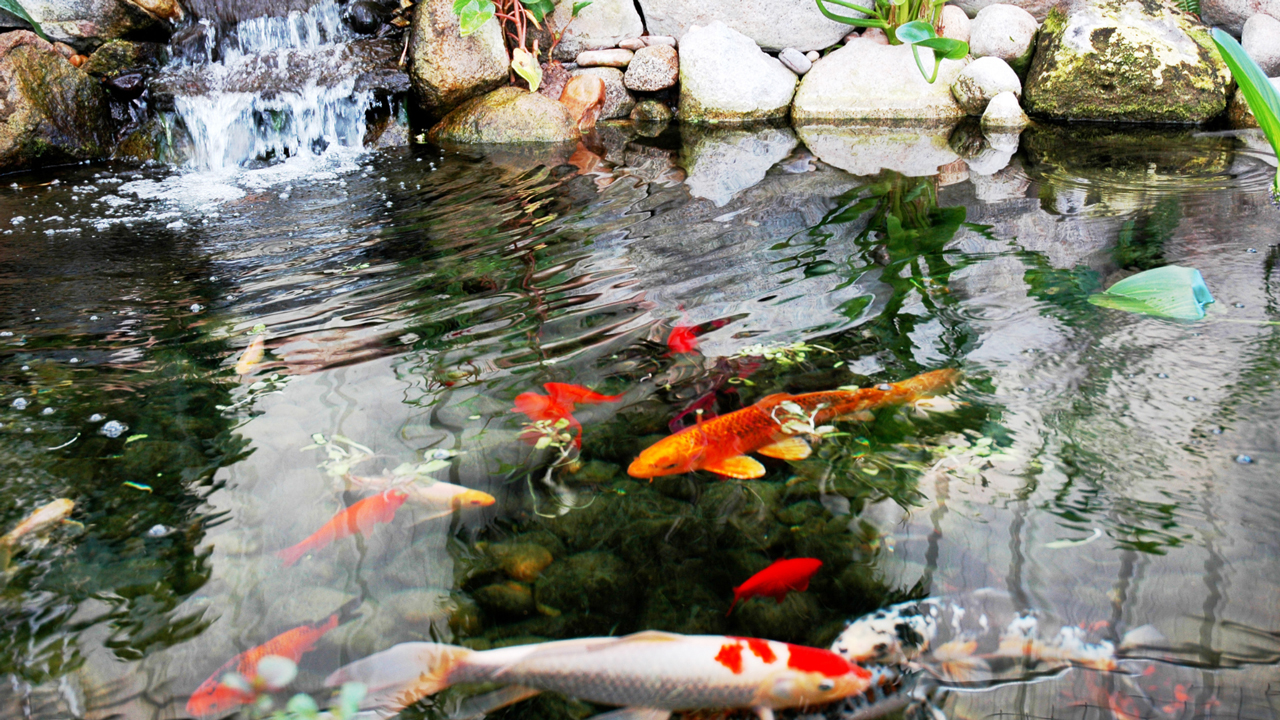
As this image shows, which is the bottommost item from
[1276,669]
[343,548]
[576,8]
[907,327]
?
[1276,669]

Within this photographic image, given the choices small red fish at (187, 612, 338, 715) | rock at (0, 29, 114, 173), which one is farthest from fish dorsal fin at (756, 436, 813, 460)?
rock at (0, 29, 114, 173)

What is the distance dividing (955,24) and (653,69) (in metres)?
2.69

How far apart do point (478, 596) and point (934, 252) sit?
222cm

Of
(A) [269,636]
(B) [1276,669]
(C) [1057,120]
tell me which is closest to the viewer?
(B) [1276,669]

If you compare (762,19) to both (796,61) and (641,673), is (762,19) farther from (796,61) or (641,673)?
(641,673)

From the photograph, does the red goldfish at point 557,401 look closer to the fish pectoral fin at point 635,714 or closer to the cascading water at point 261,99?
the fish pectoral fin at point 635,714

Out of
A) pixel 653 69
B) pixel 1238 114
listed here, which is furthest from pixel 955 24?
pixel 653 69

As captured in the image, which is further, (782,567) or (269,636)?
(782,567)

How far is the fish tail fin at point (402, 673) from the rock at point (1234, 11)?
7.96 m

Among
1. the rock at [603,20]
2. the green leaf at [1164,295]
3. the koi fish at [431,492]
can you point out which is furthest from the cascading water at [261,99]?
the green leaf at [1164,295]

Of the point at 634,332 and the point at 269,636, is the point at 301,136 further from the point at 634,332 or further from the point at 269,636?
the point at 269,636

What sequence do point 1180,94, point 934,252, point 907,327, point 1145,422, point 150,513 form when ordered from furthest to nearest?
point 1180,94 < point 934,252 < point 907,327 < point 1145,422 < point 150,513

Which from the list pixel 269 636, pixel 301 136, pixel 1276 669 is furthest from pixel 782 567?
pixel 301 136

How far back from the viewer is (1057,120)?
20.0 feet
